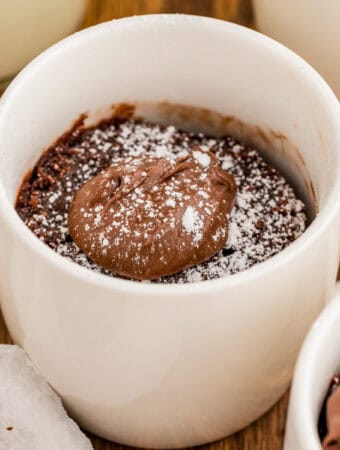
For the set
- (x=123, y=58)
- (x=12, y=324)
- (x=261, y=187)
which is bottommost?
(x=12, y=324)

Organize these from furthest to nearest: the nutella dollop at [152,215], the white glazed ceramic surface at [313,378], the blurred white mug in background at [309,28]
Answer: the blurred white mug in background at [309,28], the nutella dollop at [152,215], the white glazed ceramic surface at [313,378]

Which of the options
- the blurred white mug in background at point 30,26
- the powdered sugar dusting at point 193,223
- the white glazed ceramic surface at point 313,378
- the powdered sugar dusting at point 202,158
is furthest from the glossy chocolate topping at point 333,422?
the blurred white mug in background at point 30,26

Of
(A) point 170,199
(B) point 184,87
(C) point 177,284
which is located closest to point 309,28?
(B) point 184,87

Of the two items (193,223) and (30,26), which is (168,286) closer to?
(193,223)

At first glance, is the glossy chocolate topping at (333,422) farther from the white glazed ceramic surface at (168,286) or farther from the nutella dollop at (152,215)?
the nutella dollop at (152,215)

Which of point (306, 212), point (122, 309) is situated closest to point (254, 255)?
point (306, 212)

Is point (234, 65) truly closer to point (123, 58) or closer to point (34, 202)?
point (123, 58)
